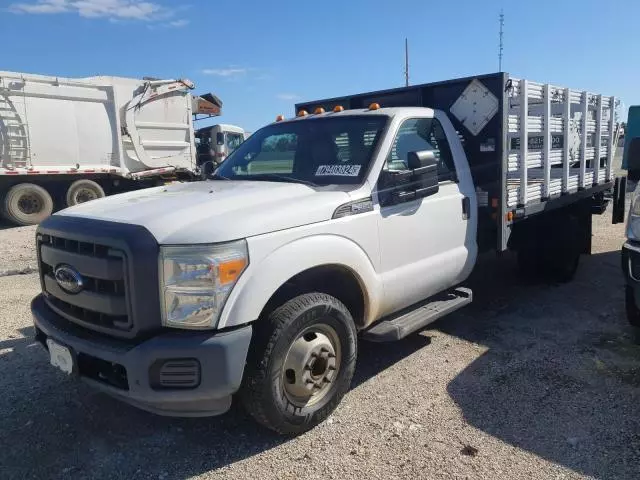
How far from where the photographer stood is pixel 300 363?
10.3 feet

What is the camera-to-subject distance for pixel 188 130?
15.7 meters

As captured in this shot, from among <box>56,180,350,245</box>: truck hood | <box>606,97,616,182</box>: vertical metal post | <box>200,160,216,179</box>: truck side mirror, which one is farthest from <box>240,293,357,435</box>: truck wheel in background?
<box>606,97,616,182</box>: vertical metal post

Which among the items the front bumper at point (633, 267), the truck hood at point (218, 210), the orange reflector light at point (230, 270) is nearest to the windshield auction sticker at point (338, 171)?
the truck hood at point (218, 210)

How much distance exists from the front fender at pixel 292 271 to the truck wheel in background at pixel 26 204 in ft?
37.5

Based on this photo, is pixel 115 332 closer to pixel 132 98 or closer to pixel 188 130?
pixel 132 98

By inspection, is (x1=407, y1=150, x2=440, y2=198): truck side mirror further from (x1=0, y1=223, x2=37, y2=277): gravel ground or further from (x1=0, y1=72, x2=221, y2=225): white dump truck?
(x1=0, y1=72, x2=221, y2=225): white dump truck

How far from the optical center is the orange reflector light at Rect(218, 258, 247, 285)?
2.67 m

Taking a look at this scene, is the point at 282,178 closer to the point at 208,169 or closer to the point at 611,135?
the point at 208,169

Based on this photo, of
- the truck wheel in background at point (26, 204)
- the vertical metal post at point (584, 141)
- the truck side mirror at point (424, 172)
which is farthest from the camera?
the truck wheel in background at point (26, 204)

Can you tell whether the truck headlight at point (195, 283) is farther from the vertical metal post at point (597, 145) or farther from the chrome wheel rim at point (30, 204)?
the chrome wheel rim at point (30, 204)

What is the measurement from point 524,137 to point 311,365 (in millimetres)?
3115

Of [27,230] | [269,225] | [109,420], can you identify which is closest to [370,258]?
[269,225]

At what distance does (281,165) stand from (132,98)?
11420 mm

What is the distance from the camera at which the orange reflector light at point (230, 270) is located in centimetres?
267
